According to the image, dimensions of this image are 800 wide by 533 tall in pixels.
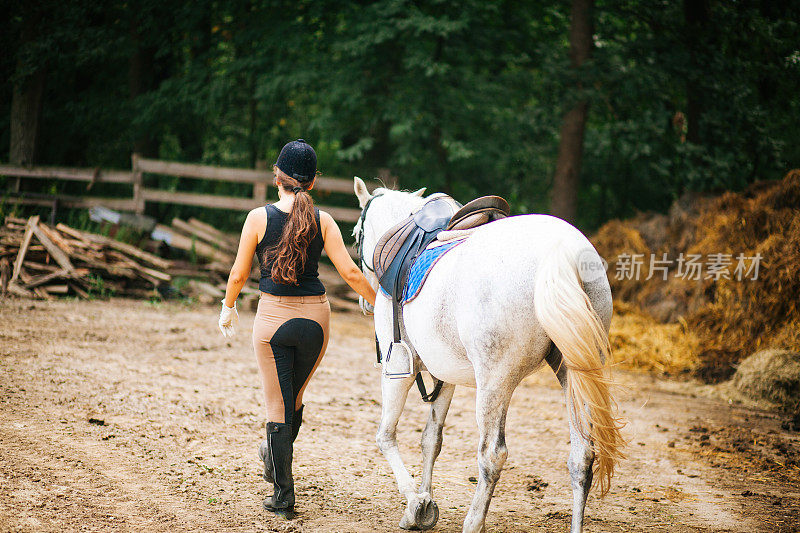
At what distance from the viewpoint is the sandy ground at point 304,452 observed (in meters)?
3.37

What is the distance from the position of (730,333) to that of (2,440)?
23.6 ft

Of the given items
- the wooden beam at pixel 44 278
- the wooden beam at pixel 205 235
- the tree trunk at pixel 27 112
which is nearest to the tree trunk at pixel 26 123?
the tree trunk at pixel 27 112

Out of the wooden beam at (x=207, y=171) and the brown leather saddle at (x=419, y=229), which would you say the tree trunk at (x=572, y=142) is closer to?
the wooden beam at (x=207, y=171)

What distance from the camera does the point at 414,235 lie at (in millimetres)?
3510

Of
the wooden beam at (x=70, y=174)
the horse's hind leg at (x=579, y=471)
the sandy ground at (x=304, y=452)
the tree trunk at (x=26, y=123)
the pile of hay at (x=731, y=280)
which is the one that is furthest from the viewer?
the tree trunk at (x=26, y=123)

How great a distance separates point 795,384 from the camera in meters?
5.91

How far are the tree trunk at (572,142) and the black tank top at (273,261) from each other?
7532 mm

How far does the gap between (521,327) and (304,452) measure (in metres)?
2.34

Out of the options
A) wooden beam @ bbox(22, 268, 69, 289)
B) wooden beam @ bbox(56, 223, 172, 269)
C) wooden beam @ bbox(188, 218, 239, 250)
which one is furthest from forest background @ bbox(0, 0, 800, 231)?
wooden beam @ bbox(22, 268, 69, 289)

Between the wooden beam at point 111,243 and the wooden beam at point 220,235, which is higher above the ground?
the wooden beam at point 220,235

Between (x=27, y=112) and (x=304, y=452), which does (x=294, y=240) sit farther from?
(x=27, y=112)

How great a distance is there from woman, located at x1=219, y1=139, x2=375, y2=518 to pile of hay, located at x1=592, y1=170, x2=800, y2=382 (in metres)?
5.42

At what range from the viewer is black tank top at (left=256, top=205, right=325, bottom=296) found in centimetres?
321

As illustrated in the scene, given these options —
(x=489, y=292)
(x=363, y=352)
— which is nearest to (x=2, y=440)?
(x=489, y=292)
